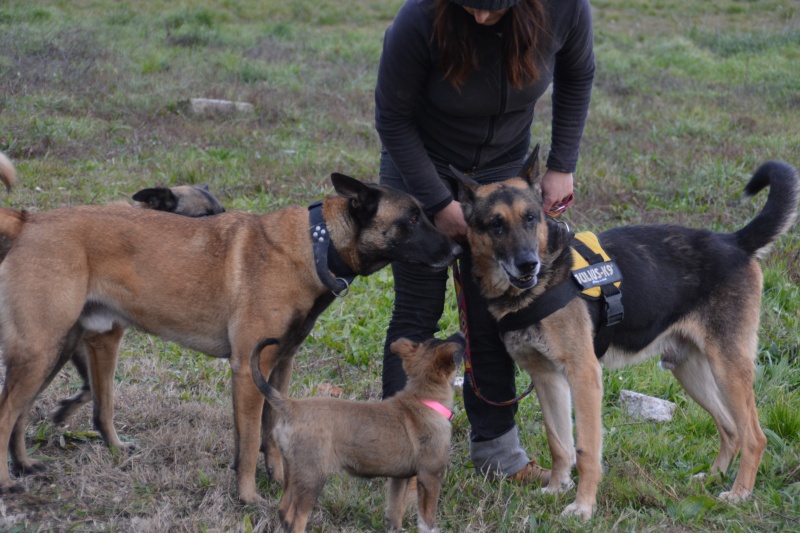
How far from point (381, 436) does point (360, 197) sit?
1.16 m

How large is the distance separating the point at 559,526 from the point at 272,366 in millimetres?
1494

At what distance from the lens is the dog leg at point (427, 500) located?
360 cm

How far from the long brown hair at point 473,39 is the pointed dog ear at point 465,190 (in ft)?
1.43

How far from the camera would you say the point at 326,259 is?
3979 millimetres

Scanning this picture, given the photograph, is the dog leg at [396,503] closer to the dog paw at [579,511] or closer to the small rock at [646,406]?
the dog paw at [579,511]

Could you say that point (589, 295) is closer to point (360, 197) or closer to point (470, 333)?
point (470, 333)

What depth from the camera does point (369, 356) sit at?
18.1 ft

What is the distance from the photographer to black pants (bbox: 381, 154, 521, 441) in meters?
4.20

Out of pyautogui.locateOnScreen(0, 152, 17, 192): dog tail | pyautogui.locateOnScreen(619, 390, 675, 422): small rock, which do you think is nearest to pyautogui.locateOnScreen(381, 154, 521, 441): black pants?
pyautogui.locateOnScreen(619, 390, 675, 422): small rock

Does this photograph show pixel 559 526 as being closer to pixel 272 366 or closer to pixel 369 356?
pixel 272 366

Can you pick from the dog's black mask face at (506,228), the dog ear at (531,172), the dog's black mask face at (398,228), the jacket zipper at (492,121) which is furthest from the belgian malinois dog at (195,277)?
the dog ear at (531,172)

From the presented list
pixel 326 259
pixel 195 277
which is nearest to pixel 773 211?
pixel 326 259

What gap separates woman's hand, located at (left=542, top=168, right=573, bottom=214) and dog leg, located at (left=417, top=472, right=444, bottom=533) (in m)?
1.56

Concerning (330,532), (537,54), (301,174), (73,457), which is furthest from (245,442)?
(301,174)
